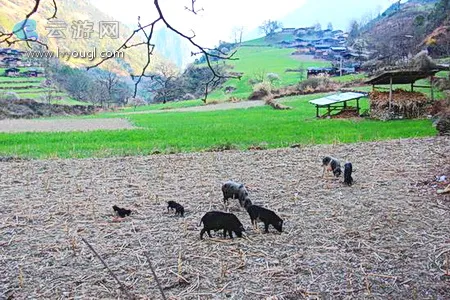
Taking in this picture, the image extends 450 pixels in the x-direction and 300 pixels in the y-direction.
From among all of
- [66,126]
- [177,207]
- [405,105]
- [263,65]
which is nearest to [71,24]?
[66,126]

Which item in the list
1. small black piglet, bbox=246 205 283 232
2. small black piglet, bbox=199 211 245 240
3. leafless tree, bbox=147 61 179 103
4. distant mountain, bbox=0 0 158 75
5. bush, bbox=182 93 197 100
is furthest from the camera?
bush, bbox=182 93 197 100

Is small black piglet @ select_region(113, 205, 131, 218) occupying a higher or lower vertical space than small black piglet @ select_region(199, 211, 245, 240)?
lower

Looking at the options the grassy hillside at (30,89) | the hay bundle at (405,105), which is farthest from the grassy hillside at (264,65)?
the hay bundle at (405,105)

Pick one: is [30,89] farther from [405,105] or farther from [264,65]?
[405,105]

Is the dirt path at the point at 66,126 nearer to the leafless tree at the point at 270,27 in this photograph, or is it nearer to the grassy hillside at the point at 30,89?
the grassy hillside at the point at 30,89

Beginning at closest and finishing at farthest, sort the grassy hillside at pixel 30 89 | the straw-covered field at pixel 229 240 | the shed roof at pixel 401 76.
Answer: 1. the straw-covered field at pixel 229 240
2. the shed roof at pixel 401 76
3. the grassy hillside at pixel 30 89

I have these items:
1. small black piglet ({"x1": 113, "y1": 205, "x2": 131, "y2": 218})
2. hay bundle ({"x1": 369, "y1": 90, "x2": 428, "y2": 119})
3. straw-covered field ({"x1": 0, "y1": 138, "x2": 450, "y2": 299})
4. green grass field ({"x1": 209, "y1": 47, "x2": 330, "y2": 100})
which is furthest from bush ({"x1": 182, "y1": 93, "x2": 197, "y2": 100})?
small black piglet ({"x1": 113, "y1": 205, "x2": 131, "y2": 218})

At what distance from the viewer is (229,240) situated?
521 centimetres

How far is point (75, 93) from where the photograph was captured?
216ft

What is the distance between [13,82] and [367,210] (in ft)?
205

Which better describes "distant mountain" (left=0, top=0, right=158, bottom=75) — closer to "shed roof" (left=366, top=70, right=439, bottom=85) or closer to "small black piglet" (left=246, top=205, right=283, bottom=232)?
"small black piglet" (left=246, top=205, right=283, bottom=232)

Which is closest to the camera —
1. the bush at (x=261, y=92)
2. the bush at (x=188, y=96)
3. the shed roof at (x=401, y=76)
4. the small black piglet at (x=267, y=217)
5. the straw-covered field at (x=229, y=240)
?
the straw-covered field at (x=229, y=240)

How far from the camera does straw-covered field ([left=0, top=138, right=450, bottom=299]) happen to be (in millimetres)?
4156

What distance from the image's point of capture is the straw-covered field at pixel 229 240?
416 centimetres
